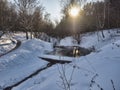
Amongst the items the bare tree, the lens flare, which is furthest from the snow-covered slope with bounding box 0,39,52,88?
the lens flare

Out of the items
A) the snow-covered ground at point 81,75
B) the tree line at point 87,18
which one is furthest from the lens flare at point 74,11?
the snow-covered ground at point 81,75

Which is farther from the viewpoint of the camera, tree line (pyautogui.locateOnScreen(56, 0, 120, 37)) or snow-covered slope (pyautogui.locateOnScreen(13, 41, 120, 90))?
tree line (pyautogui.locateOnScreen(56, 0, 120, 37))

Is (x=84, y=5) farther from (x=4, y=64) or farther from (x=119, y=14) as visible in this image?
(x=4, y=64)

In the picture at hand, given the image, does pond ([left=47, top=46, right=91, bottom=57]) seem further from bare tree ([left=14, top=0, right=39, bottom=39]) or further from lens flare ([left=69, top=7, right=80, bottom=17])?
lens flare ([left=69, top=7, right=80, bottom=17])

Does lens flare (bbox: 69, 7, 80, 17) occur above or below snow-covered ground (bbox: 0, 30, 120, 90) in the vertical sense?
above

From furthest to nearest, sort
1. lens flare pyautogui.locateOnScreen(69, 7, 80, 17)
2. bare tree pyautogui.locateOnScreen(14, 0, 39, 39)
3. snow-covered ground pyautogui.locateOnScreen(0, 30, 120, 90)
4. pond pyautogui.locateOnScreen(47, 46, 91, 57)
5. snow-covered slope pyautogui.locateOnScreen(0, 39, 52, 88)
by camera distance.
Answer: lens flare pyautogui.locateOnScreen(69, 7, 80, 17), bare tree pyautogui.locateOnScreen(14, 0, 39, 39), pond pyautogui.locateOnScreen(47, 46, 91, 57), snow-covered slope pyautogui.locateOnScreen(0, 39, 52, 88), snow-covered ground pyautogui.locateOnScreen(0, 30, 120, 90)

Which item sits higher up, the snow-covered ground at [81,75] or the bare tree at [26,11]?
the bare tree at [26,11]

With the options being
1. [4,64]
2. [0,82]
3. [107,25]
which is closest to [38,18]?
Result: [107,25]

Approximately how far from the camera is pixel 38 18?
115 feet

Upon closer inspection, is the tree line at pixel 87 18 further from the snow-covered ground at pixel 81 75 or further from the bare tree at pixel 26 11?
the snow-covered ground at pixel 81 75

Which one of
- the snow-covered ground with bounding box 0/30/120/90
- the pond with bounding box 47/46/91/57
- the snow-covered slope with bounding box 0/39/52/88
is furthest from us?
the pond with bounding box 47/46/91/57

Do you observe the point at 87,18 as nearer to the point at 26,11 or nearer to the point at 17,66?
the point at 26,11

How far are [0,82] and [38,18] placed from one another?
912 inches

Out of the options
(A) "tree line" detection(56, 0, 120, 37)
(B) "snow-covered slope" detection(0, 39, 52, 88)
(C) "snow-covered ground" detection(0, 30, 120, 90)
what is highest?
(A) "tree line" detection(56, 0, 120, 37)
